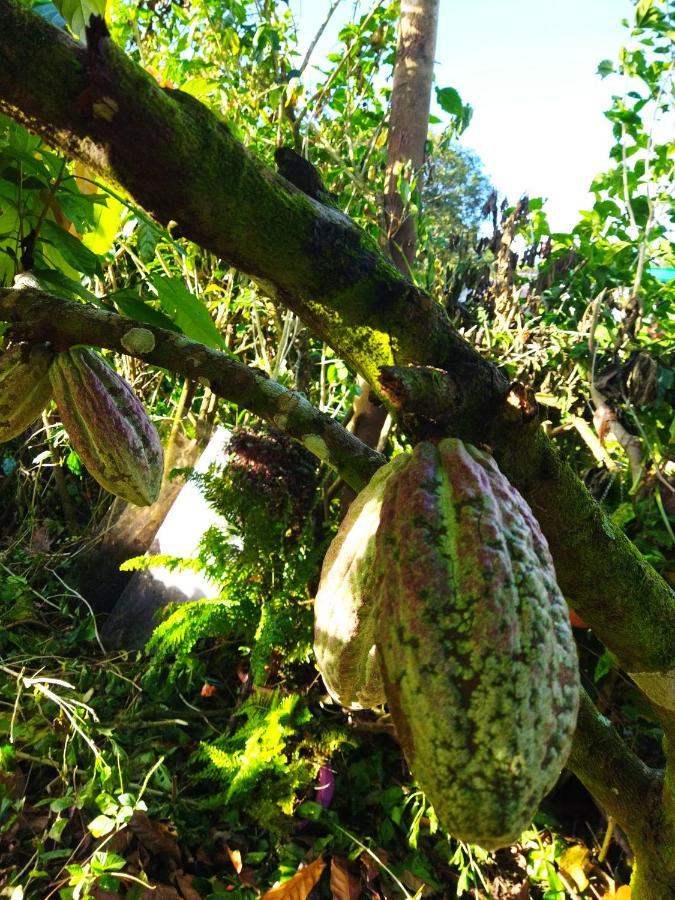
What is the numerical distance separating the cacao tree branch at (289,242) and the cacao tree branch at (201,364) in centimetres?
15

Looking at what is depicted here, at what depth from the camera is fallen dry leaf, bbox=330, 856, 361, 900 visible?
1691mm

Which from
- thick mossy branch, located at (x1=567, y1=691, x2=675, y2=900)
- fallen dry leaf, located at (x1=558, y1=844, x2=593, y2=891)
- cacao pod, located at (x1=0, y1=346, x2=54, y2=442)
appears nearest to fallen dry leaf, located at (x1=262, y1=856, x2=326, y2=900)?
fallen dry leaf, located at (x1=558, y1=844, x2=593, y2=891)

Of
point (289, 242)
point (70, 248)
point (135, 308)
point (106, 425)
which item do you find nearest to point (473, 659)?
point (289, 242)

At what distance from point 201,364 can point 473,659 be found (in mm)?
504

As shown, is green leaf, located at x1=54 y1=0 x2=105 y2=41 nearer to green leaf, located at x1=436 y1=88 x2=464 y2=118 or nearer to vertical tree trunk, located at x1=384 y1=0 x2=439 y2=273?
vertical tree trunk, located at x1=384 y1=0 x2=439 y2=273

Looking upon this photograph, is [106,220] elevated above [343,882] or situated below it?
above

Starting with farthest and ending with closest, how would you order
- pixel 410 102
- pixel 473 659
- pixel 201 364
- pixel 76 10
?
pixel 410 102 → pixel 76 10 → pixel 201 364 → pixel 473 659

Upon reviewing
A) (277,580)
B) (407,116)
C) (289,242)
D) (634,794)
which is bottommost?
(277,580)

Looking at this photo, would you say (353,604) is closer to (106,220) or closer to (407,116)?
(106,220)

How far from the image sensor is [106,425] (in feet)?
2.91

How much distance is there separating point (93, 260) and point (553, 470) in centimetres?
87

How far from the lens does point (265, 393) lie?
84cm

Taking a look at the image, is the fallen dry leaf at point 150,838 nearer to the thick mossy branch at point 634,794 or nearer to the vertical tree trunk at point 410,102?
the thick mossy branch at point 634,794

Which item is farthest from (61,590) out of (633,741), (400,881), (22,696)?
(633,741)
